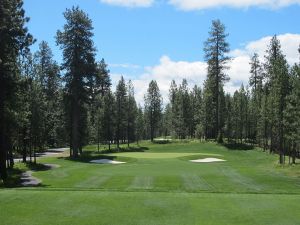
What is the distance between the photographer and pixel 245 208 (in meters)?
15.9

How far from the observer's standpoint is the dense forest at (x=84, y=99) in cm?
3291

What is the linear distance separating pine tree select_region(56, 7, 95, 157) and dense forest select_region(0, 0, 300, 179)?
0.14 meters

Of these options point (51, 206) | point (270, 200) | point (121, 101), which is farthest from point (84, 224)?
point (121, 101)

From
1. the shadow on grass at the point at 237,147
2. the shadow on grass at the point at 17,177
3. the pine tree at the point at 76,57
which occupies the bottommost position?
the shadow on grass at the point at 17,177

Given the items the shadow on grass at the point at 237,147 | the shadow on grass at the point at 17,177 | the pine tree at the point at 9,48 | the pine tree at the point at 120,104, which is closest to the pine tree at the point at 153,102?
the pine tree at the point at 120,104

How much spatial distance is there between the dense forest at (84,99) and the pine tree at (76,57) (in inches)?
5.4

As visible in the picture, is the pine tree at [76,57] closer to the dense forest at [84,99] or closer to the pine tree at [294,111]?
the dense forest at [84,99]

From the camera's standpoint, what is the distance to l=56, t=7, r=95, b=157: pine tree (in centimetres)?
5984

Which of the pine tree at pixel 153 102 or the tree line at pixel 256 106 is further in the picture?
the pine tree at pixel 153 102

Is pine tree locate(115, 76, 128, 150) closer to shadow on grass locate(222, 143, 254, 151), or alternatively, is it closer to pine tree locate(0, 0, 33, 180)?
shadow on grass locate(222, 143, 254, 151)

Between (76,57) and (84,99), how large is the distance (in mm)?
5924

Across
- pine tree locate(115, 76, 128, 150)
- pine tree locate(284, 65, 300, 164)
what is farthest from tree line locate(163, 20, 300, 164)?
pine tree locate(115, 76, 128, 150)

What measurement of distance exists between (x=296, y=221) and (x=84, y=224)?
6796 millimetres

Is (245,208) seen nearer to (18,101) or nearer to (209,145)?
(18,101)
